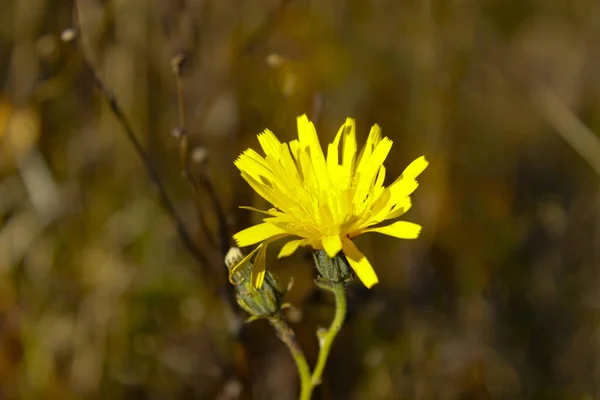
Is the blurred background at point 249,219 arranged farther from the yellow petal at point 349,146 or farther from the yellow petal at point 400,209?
the yellow petal at point 400,209

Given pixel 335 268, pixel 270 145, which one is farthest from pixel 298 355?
pixel 270 145

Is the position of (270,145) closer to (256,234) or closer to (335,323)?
(256,234)

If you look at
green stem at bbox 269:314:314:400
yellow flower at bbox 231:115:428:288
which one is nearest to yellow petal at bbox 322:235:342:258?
yellow flower at bbox 231:115:428:288

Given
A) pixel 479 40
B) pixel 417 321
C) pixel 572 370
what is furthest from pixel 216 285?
pixel 479 40

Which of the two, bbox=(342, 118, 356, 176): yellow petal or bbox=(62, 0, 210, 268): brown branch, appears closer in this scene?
bbox=(342, 118, 356, 176): yellow petal

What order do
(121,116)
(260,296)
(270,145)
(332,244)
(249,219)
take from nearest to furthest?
(332,244) < (260,296) < (270,145) < (121,116) < (249,219)

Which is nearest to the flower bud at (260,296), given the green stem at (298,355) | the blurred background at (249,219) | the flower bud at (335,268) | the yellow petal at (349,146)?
the green stem at (298,355)

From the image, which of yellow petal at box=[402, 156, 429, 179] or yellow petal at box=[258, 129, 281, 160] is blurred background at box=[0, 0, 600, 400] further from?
yellow petal at box=[402, 156, 429, 179]
